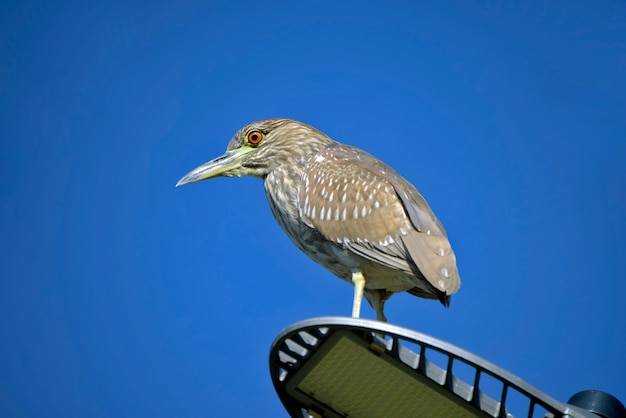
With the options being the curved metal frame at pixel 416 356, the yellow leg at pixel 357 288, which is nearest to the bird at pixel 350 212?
the yellow leg at pixel 357 288

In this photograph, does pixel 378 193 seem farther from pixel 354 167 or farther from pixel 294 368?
pixel 294 368

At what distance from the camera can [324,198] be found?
491cm

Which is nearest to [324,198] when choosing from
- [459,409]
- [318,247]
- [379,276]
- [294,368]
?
[318,247]

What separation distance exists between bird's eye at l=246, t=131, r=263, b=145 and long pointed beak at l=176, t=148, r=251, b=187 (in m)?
0.07

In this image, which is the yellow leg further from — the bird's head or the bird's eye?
the bird's eye

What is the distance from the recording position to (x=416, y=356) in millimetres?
3090

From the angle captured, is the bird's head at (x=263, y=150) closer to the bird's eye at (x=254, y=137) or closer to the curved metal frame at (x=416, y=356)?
the bird's eye at (x=254, y=137)

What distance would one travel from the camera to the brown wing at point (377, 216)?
14.4 ft

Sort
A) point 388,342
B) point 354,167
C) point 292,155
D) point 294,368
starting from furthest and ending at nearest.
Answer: point 292,155 → point 354,167 → point 294,368 → point 388,342

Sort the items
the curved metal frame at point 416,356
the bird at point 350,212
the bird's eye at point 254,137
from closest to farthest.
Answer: the curved metal frame at point 416,356 < the bird at point 350,212 < the bird's eye at point 254,137

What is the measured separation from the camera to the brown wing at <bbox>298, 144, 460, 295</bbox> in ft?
14.4

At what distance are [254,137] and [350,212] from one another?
49.8 inches

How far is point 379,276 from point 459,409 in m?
1.79

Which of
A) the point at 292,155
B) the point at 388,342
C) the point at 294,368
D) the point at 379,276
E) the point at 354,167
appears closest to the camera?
the point at 388,342
